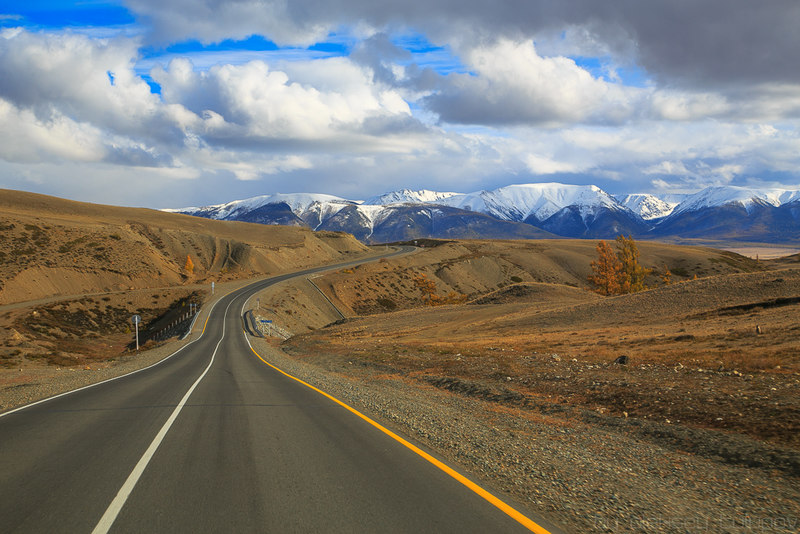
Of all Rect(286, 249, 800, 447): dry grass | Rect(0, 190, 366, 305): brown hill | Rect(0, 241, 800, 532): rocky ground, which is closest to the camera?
Rect(0, 241, 800, 532): rocky ground

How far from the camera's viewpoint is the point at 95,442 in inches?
348

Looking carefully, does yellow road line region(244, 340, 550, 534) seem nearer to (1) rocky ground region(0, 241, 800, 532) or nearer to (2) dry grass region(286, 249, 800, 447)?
(1) rocky ground region(0, 241, 800, 532)

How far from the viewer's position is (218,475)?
704cm

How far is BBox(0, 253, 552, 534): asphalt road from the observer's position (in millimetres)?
5535

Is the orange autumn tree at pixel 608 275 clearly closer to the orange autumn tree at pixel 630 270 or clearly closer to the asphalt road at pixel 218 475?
the orange autumn tree at pixel 630 270

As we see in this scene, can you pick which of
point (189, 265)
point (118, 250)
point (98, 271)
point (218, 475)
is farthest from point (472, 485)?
point (189, 265)

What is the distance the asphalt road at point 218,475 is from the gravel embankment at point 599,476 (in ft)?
2.60

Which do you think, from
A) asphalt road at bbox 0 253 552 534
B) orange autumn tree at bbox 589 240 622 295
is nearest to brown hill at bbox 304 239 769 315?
orange autumn tree at bbox 589 240 622 295

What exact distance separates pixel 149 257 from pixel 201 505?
344 ft

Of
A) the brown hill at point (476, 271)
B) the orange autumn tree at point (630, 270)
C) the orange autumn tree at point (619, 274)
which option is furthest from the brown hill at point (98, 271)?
the orange autumn tree at point (630, 270)

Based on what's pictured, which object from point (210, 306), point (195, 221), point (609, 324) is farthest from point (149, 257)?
point (609, 324)

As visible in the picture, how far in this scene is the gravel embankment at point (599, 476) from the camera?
5867mm

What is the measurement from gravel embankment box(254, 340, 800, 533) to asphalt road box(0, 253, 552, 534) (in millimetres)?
792

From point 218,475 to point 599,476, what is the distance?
5364mm
